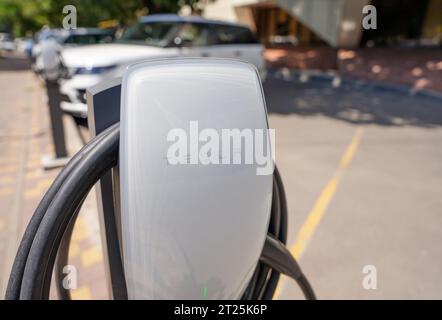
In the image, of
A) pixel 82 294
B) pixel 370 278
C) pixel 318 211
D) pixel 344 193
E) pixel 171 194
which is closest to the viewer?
pixel 171 194

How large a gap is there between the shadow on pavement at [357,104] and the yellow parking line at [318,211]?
2.38 metres

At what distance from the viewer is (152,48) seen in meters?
6.42

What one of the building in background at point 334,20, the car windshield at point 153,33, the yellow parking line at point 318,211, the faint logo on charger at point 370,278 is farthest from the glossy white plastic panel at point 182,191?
the building in background at point 334,20

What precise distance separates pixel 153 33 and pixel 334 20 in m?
9.35

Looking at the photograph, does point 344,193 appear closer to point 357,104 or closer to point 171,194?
point 171,194

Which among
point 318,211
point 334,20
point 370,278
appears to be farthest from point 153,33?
point 334,20

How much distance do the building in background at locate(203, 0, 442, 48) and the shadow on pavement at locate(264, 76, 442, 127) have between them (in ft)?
13.6

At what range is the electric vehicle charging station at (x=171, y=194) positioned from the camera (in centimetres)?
84

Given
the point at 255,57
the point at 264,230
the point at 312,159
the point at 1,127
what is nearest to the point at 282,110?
the point at 255,57

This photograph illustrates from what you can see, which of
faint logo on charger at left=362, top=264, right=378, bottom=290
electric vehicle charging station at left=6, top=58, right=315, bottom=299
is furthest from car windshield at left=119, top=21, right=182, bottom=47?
electric vehicle charging station at left=6, top=58, right=315, bottom=299

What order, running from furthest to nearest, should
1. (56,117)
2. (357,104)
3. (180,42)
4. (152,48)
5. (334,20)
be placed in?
1. (334,20)
2. (357,104)
3. (180,42)
4. (152,48)
5. (56,117)

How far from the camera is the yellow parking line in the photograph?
2951mm
